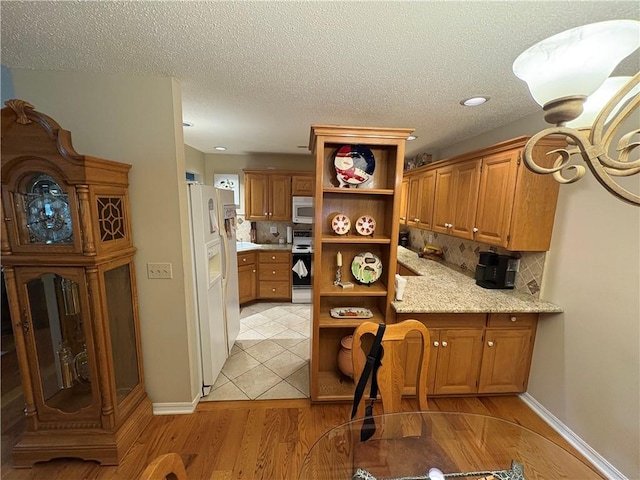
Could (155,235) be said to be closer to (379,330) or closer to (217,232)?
(217,232)

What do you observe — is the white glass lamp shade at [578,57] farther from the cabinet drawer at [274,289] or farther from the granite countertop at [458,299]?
the cabinet drawer at [274,289]

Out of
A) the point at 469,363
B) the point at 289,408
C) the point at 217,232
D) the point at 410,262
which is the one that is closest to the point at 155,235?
the point at 217,232

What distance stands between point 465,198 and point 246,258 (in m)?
3.01

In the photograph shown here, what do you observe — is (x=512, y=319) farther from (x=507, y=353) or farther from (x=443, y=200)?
(x=443, y=200)

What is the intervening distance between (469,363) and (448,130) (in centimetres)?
222

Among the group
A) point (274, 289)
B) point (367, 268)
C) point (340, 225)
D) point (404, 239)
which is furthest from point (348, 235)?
point (404, 239)

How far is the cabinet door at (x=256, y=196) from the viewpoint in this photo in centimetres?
416

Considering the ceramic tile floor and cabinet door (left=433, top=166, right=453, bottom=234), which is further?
cabinet door (left=433, top=166, right=453, bottom=234)

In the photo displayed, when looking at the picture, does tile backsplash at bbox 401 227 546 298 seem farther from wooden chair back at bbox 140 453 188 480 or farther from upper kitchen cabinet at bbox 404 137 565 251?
wooden chair back at bbox 140 453 188 480

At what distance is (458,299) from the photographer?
2127 millimetres

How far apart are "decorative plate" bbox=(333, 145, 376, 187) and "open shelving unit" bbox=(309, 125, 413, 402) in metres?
0.06

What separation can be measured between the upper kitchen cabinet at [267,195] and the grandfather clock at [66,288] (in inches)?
99.1

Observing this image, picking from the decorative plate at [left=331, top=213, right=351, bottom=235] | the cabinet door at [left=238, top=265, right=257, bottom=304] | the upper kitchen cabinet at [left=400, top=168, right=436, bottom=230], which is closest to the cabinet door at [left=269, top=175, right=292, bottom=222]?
the cabinet door at [left=238, top=265, right=257, bottom=304]

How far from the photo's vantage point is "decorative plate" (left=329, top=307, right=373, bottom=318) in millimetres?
2102
